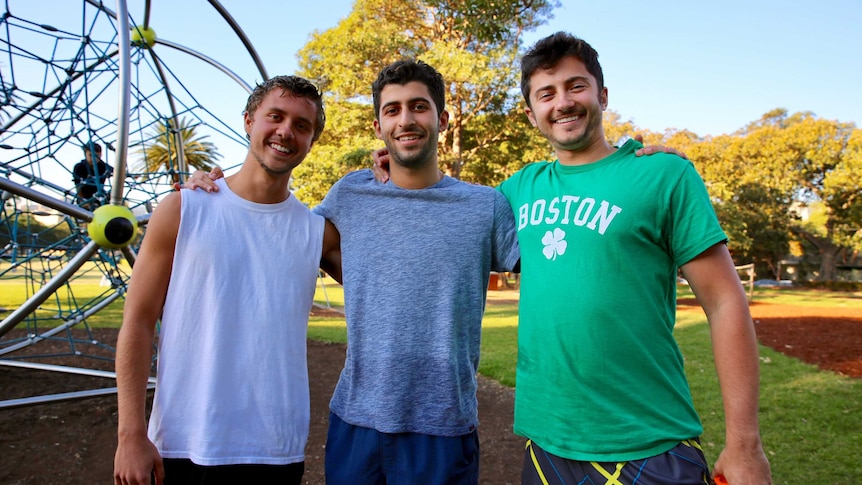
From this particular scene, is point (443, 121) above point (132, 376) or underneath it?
above

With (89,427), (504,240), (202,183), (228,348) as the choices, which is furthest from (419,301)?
(89,427)

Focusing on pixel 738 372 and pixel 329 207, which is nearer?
pixel 738 372

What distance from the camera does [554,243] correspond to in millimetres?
1785

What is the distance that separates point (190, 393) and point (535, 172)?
143cm

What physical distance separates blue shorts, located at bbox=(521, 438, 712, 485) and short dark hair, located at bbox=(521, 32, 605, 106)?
4.04 feet

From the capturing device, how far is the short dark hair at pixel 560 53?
1928mm

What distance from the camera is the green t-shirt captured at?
1.64 meters

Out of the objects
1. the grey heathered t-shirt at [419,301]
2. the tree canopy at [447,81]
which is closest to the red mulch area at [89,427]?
the grey heathered t-shirt at [419,301]

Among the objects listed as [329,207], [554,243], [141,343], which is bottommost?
[141,343]

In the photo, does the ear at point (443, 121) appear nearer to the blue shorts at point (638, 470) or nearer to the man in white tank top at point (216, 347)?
the man in white tank top at point (216, 347)

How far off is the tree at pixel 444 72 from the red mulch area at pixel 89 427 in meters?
8.63

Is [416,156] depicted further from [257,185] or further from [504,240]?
[257,185]

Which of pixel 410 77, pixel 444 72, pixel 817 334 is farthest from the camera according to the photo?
pixel 444 72

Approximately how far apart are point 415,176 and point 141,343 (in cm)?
110
